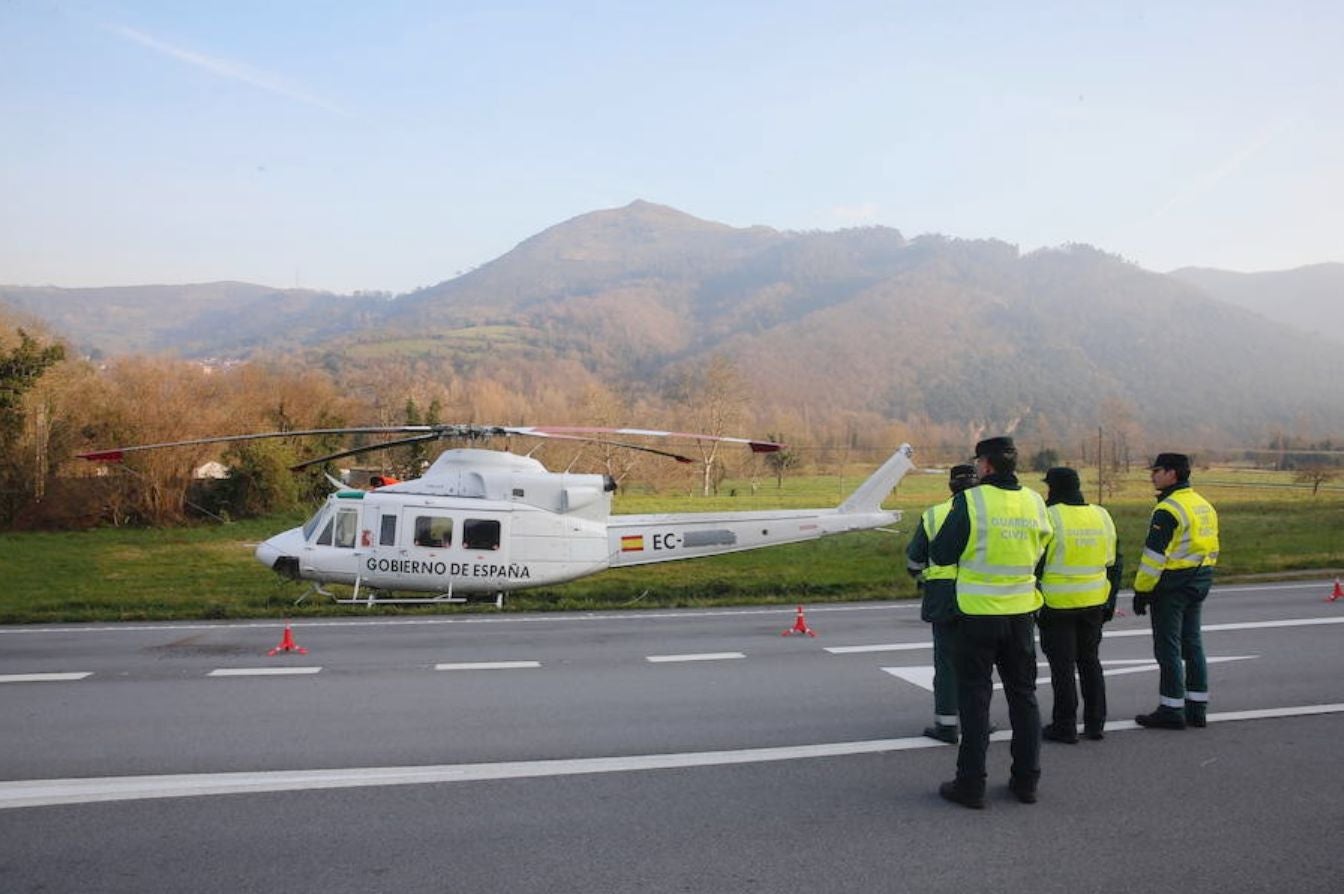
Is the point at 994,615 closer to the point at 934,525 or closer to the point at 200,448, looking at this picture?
the point at 934,525

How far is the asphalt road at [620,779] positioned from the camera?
185 inches

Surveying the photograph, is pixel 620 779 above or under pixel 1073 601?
under

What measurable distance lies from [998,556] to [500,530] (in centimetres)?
1060

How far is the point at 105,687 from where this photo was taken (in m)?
9.05

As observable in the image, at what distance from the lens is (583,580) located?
19.7 metres

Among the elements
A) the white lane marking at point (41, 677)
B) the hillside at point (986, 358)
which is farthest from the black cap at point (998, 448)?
the hillside at point (986, 358)

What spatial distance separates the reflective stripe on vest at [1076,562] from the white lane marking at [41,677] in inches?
358

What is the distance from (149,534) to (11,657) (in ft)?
90.4

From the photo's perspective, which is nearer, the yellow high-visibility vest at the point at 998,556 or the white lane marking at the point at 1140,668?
the yellow high-visibility vest at the point at 998,556

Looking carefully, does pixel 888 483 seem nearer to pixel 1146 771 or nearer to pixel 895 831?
pixel 1146 771

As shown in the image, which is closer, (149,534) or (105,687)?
(105,687)

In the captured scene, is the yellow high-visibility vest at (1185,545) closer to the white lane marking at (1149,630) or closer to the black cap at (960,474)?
the black cap at (960,474)

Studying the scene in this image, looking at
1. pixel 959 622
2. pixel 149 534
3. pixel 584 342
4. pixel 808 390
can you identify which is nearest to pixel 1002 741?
pixel 959 622

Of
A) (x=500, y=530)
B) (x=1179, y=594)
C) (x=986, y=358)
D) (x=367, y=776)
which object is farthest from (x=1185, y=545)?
(x=986, y=358)
